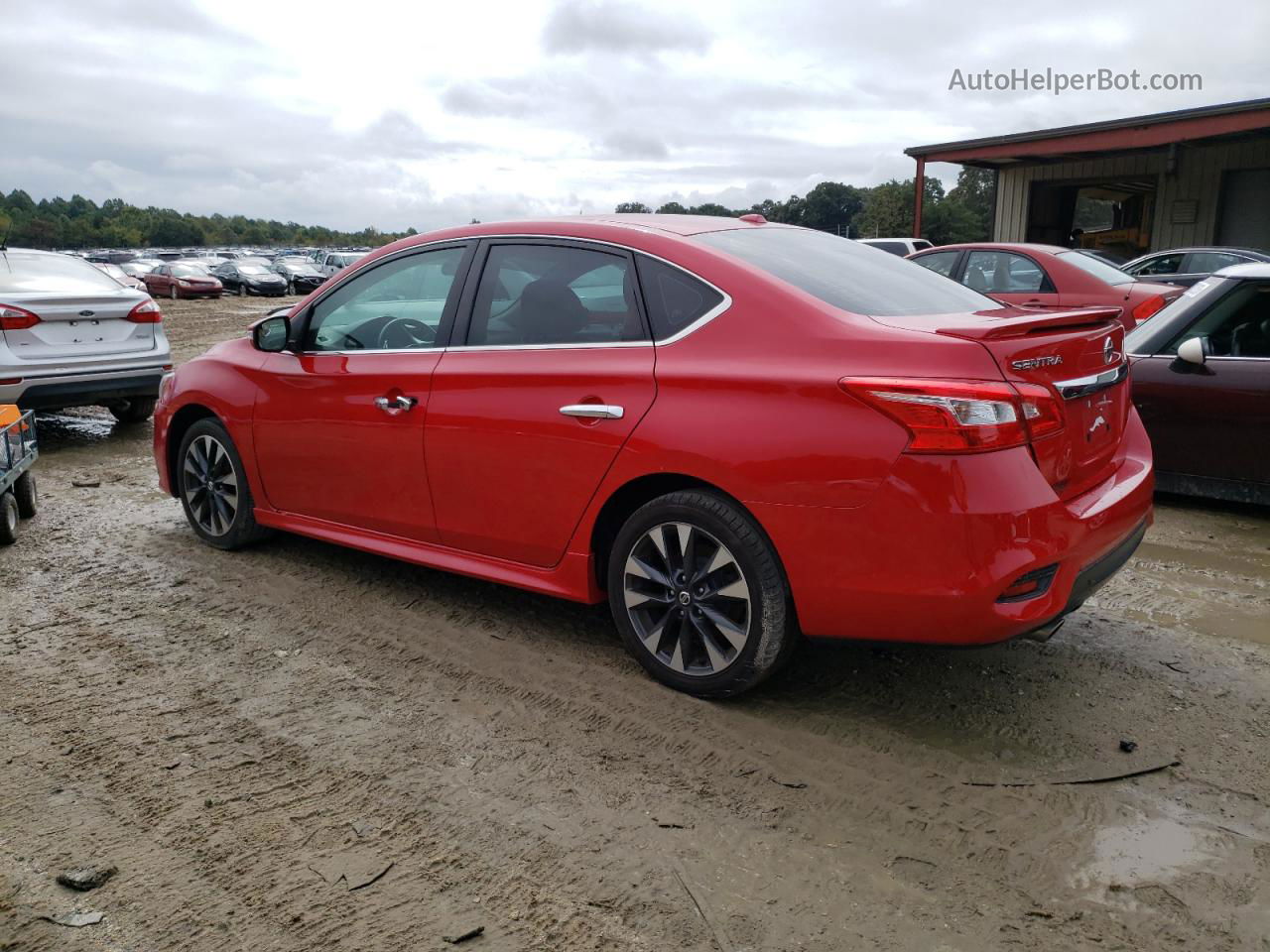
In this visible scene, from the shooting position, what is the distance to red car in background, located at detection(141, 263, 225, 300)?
32188mm

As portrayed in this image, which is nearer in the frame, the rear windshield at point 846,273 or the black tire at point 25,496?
the rear windshield at point 846,273

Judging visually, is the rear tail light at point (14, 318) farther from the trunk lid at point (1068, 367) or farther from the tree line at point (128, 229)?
the tree line at point (128, 229)

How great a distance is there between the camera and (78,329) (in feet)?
26.6

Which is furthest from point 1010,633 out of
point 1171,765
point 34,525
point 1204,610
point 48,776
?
point 34,525

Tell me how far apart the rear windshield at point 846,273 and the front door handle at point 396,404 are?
4.36 feet

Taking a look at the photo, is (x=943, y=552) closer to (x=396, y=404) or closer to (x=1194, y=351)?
(x=396, y=404)

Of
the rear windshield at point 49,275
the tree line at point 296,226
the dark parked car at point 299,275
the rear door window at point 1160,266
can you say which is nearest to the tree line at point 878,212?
the tree line at point 296,226

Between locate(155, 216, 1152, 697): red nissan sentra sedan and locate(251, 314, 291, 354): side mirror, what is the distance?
0.01 m

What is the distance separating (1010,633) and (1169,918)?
0.83 meters

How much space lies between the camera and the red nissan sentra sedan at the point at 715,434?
2.95m

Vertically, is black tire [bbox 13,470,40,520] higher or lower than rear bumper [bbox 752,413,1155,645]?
lower

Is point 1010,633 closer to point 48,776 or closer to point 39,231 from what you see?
point 48,776

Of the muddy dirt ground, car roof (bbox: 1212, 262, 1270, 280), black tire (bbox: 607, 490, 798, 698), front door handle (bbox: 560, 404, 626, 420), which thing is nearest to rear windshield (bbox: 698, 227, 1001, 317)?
front door handle (bbox: 560, 404, 626, 420)

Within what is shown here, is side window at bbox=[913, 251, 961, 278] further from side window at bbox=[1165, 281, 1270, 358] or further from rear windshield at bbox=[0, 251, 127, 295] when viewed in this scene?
rear windshield at bbox=[0, 251, 127, 295]
